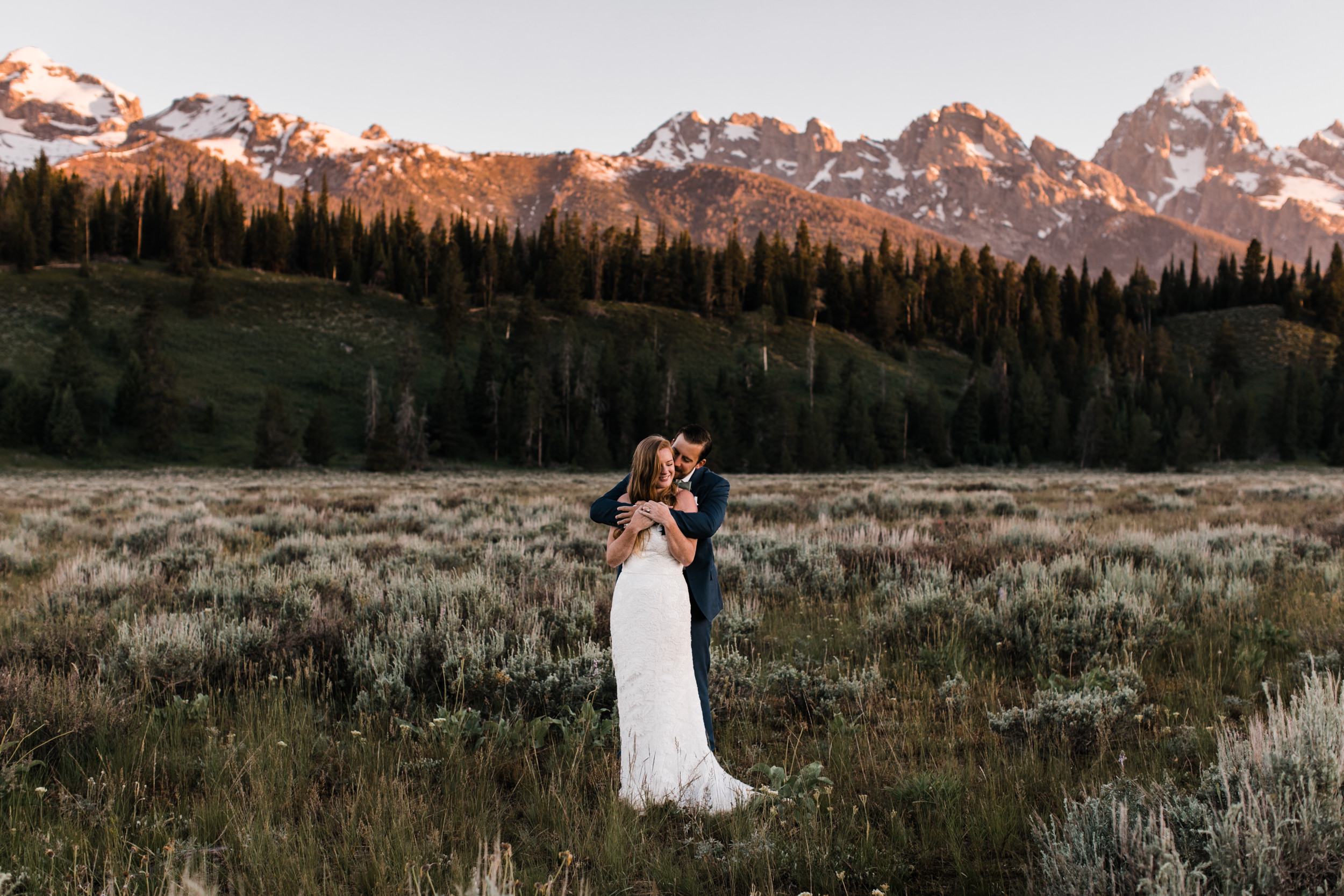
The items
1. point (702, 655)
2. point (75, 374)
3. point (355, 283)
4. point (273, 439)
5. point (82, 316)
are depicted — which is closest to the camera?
point (702, 655)

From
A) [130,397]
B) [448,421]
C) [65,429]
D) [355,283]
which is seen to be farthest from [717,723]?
[355,283]

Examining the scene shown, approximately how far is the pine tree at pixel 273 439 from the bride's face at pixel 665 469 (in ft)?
200

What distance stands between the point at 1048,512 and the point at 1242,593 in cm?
892

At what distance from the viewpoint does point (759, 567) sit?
892cm

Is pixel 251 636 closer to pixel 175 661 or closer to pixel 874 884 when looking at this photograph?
pixel 175 661

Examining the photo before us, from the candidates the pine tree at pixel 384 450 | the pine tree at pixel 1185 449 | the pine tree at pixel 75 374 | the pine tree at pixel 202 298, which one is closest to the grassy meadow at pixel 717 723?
the pine tree at pixel 384 450

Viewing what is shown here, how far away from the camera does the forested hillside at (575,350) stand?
63.8 meters

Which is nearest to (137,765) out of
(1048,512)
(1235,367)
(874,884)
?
(874,884)

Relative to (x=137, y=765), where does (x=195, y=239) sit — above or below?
above

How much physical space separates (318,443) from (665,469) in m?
63.6

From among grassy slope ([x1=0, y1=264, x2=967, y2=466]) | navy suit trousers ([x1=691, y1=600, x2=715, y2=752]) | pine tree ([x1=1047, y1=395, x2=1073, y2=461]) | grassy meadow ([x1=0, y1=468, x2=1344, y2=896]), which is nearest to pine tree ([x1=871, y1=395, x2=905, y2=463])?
grassy slope ([x1=0, y1=264, x2=967, y2=466])

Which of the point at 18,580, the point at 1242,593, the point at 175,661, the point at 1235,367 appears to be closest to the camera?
the point at 175,661

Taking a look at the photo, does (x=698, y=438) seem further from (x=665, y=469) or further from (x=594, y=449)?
(x=594, y=449)

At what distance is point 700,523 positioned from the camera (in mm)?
3537
